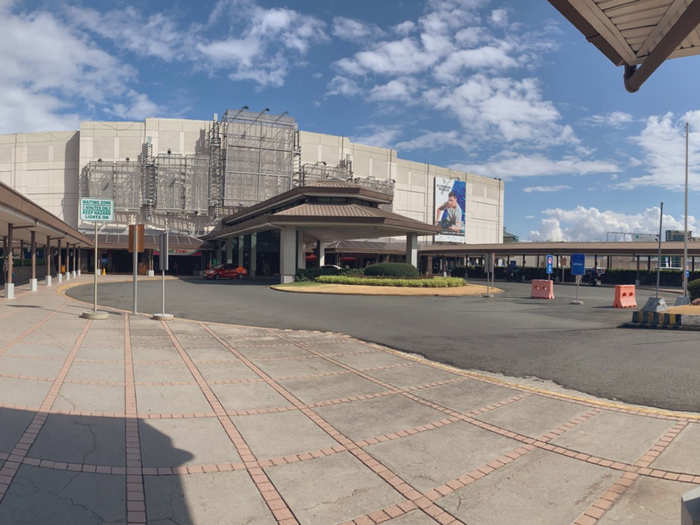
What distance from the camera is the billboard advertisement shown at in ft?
257

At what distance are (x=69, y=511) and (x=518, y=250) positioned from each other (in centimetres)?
5629

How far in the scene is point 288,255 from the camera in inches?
1361

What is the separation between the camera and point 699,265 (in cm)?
8262

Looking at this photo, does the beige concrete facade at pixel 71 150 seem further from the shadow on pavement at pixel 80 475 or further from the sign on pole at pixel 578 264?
the shadow on pavement at pixel 80 475

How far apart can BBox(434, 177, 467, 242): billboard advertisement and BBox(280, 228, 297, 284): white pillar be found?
47212 mm

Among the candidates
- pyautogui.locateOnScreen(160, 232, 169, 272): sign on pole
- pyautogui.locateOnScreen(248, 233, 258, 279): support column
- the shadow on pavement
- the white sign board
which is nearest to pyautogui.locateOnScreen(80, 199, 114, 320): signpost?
the white sign board

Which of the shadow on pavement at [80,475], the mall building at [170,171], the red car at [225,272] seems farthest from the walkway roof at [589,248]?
Answer: the shadow on pavement at [80,475]

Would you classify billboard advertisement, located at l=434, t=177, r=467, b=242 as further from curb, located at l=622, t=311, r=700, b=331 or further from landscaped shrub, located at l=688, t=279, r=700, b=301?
curb, located at l=622, t=311, r=700, b=331

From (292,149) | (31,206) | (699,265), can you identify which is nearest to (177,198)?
(292,149)

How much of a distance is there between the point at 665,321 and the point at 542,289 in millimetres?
12707

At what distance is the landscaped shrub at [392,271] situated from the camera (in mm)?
32344

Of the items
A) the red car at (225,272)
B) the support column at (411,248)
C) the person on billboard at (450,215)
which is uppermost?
the person on billboard at (450,215)

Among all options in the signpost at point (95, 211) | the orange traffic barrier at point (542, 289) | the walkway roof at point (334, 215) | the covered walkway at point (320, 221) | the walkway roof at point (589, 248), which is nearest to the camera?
the signpost at point (95, 211)

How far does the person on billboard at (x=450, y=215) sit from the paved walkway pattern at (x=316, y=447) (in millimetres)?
72102
